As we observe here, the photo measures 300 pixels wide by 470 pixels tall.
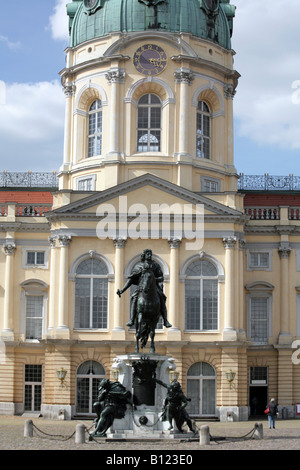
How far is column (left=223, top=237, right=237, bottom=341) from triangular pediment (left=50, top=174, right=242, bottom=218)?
163 cm

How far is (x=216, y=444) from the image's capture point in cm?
3278

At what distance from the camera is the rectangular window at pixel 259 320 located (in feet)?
182

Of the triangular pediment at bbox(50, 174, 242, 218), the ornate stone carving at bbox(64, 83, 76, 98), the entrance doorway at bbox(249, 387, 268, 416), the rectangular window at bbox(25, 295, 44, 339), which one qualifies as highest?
the ornate stone carving at bbox(64, 83, 76, 98)

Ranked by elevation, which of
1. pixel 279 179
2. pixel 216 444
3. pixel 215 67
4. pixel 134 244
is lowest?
pixel 216 444

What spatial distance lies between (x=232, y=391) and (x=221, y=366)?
147 centimetres

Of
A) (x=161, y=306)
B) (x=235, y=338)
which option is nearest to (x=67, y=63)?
(x=235, y=338)

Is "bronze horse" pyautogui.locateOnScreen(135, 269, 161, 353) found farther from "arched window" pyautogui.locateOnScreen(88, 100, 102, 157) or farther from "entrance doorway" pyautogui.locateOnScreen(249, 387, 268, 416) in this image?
"arched window" pyautogui.locateOnScreen(88, 100, 102, 157)

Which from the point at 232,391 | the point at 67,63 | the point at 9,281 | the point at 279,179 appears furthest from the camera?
the point at 279,179

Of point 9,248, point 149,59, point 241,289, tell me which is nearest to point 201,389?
point 241,289

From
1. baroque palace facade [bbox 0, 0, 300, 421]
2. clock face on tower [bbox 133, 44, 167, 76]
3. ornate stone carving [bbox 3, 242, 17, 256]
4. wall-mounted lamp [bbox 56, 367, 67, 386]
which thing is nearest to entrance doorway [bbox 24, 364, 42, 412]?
baroque palace facade [bbox 0, 0, 300, 421]

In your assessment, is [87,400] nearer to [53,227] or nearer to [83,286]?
[83,286]

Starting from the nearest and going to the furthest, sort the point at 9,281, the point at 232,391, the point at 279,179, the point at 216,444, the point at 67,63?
the point at 216,444
the point at 232,391
the point at 9,281
the point at 67,63
the point at 279,179

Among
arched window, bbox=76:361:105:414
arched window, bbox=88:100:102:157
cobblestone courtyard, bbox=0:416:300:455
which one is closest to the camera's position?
cobblestone courtyard, bbox=0:416:300:455

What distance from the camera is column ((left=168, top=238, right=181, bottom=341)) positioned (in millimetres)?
51281
